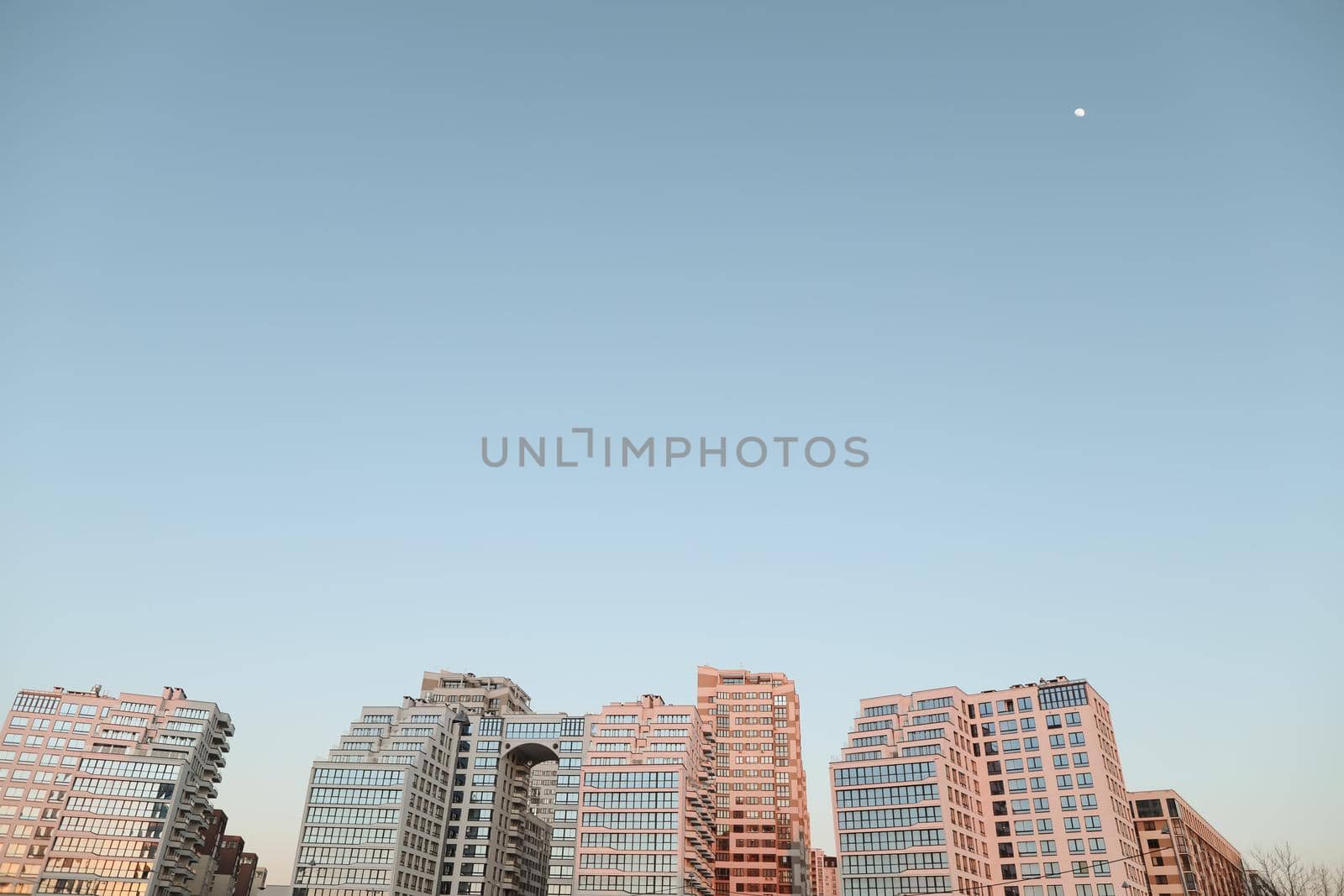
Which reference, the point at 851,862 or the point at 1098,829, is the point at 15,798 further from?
the point at 1098,829

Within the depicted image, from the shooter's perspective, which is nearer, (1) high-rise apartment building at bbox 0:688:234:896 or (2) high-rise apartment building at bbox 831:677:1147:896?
(2) high-rise apartment building at bbox 831:677:1147:896

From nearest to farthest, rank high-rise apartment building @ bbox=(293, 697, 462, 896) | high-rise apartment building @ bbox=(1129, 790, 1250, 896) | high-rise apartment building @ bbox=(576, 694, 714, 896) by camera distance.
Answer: high-rise apartment building @ bbox=(576, 694, 714, 896)
high-rise apartment building @ bbox=(293, 697, 462, 896)
high-rise apartment building @ bbox=(1129, 790, 1250, 896)

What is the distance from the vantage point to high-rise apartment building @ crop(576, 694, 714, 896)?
Answer: 134250 millimetres

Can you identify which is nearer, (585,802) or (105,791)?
(585,802)

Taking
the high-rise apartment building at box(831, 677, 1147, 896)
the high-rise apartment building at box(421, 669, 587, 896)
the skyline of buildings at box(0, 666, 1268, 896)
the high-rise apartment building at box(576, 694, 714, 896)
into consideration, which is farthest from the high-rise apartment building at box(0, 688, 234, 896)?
the high-rise apartment building at box(831, 677, 1147, 896)

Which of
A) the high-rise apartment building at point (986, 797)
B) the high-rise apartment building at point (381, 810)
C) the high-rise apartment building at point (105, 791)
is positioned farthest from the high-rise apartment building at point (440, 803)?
the high-rise apartment building at point (986, 797)

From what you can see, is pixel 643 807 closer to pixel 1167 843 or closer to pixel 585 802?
pixel 585 802

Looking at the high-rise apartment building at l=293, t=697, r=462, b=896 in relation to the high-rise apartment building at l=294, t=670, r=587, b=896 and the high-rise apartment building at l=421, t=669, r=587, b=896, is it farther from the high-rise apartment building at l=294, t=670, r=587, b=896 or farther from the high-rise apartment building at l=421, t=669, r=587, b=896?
the high-rise apartment building at l=421, t=669, r=587, b=896

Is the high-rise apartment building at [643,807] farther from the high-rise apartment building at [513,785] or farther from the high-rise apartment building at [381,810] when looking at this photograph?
the high-rise apartment building at [381,810]

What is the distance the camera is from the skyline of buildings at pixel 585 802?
414 feet

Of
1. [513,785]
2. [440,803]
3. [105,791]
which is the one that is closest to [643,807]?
[440,803]

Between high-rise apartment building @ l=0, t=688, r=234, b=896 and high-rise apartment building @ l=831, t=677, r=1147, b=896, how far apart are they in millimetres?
110468

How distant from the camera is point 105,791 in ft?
492

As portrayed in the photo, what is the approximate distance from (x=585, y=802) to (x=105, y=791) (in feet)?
265
